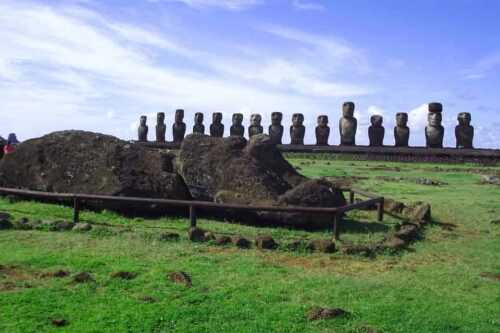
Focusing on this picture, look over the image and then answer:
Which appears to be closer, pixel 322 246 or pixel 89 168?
pixel 322 246

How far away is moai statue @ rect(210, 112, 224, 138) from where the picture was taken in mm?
42500

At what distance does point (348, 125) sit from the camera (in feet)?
117

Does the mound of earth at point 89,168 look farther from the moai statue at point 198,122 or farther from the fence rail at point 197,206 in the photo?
the moai statue at point 198,122

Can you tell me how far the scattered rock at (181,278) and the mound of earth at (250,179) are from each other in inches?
159

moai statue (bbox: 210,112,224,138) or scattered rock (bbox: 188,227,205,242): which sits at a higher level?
moai statue (bbox: 210,112,224,138)

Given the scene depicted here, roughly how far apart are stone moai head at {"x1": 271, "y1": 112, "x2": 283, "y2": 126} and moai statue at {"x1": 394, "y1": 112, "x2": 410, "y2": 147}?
8390 millimetres

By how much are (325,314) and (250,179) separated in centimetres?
613

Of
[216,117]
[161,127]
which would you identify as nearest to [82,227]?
[216,117]

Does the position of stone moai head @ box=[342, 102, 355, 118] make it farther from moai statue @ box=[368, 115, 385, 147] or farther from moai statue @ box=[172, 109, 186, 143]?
moai statue @ box=[172, 109, 186, 143]

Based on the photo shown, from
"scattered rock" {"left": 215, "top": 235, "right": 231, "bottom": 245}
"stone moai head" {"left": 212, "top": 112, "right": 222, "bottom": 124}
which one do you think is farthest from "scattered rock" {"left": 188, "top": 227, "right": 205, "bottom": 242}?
"stone moai head" {"left": 212, "top": 112, "right": 222, "bottom": 124}

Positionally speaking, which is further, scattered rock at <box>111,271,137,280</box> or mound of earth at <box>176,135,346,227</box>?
mound of earth at <box>176,135,346,227</box>

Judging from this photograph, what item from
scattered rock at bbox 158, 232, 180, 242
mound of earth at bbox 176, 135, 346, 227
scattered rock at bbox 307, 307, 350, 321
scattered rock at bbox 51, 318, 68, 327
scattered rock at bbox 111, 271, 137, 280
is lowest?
scattered rock at bbox 51, 318, 68, 327

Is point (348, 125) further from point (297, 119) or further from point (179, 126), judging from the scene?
point (179, 126)

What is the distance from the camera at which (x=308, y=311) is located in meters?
5.81
